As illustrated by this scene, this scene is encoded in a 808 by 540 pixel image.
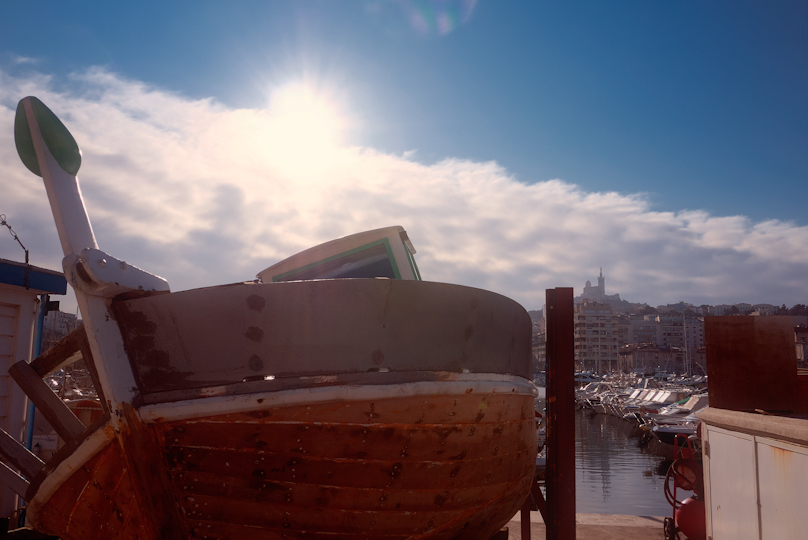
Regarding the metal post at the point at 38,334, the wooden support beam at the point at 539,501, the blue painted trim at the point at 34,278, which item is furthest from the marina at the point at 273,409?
the metal post at the point at 38,334

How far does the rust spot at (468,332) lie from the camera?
11.1ft

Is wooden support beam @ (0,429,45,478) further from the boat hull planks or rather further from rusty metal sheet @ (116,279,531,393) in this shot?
rusty metal sheet @ (116,279,531,393)

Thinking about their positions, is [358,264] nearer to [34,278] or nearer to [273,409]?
[273,409]

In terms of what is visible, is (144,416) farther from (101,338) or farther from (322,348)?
(322,348)

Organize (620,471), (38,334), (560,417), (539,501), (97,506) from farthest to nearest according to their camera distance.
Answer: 1. (620,471)
2. (38,334)
3. (539,501)
4. (560,417)
5. (97,506)

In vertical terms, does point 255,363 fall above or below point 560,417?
above

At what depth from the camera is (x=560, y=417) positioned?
515 cm

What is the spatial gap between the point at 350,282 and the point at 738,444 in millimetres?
3352

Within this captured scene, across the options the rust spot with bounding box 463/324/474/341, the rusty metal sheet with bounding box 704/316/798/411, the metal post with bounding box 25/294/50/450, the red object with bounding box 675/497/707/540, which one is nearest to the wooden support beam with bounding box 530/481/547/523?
the red object with bounding box 675/497/707/540

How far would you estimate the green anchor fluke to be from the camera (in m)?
3.34

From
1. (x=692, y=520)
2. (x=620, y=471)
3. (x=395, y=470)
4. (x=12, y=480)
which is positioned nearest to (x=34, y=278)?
(x=12, y=480)

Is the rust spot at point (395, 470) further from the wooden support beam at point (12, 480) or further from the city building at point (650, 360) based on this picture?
the city building at point (650, 360)

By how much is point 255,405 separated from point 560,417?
334 cm

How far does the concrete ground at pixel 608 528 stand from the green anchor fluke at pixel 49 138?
578 cm
